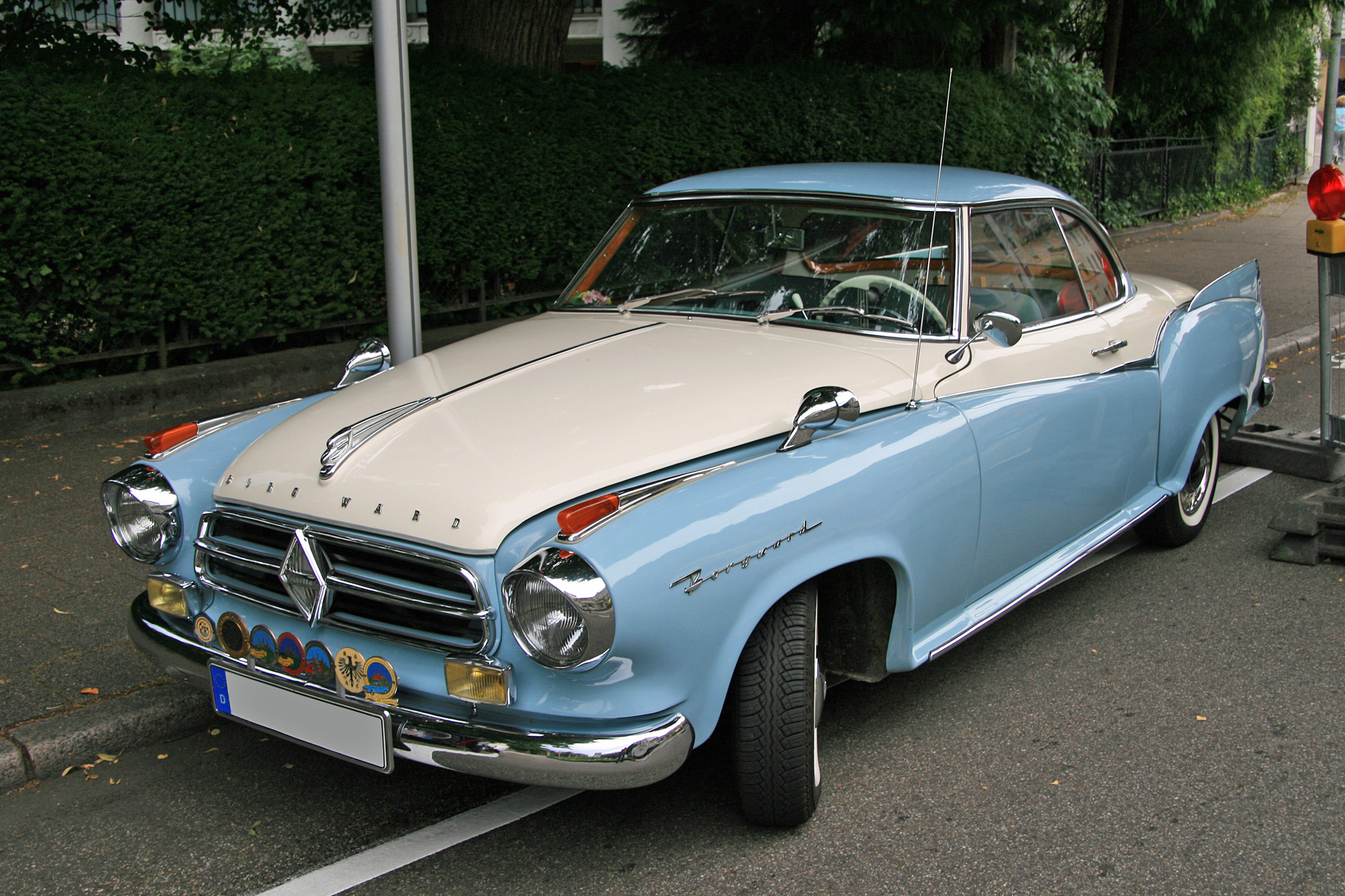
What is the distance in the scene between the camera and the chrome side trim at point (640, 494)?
8.77 ft

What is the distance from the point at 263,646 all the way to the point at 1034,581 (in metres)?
2.36

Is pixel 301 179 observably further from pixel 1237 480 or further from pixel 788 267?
pixel 1237 480

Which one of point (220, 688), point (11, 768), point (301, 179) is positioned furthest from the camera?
point (301, 179)

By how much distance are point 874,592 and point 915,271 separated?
47.9 inches

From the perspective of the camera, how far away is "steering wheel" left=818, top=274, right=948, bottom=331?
393 centimetres

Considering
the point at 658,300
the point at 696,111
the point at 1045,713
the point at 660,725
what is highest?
the point at 696,111

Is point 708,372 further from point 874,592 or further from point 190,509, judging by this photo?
point 190,509

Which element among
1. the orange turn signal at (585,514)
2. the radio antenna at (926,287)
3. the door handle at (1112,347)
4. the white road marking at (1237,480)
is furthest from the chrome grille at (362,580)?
the white road marking at (1237,480)

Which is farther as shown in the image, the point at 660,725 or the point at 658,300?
the point at 658,300

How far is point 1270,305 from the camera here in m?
11.5

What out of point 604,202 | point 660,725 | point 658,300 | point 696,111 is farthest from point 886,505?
point 696,111

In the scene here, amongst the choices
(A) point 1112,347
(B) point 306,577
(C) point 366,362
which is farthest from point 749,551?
(A) point 1112,347

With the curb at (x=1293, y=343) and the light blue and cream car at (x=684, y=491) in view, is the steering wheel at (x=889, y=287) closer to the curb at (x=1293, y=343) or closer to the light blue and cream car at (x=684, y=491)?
the light blue and cream car at (x=684, y=491)

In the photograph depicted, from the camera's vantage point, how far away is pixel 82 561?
5004 millimetres
